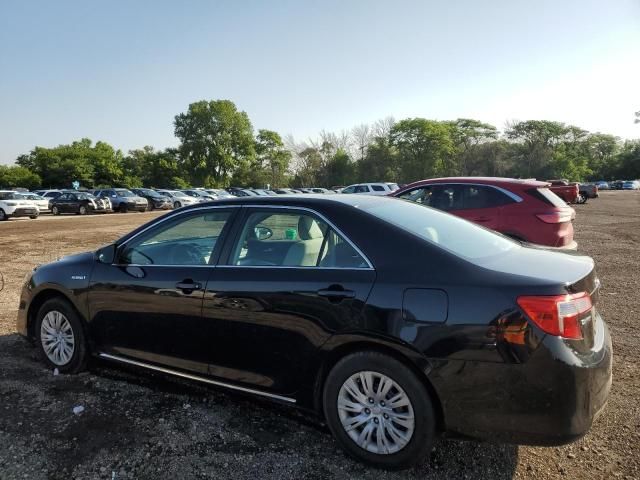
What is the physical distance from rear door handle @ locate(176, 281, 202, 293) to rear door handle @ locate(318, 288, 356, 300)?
969 millimetres

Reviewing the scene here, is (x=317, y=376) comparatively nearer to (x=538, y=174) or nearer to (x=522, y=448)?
(x=522, y=448)

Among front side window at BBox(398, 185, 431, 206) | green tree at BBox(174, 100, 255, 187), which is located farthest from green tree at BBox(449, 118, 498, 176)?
front side window at BBox(398, 185, 431, 206)

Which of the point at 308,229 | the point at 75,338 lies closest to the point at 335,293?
the point at 308,229

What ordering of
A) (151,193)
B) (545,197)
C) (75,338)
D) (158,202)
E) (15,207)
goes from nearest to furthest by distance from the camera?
(75,338)
(545,197)
(15,207)
(158,202)
(151,193)

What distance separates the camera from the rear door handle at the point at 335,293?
2.76 metres

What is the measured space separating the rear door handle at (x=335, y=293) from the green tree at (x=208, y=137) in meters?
82.7

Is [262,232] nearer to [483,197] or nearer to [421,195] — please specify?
[483,197]

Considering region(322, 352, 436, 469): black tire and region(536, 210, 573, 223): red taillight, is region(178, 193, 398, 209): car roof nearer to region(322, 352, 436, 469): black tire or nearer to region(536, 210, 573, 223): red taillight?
region(322, 352, 436, 469): black tire

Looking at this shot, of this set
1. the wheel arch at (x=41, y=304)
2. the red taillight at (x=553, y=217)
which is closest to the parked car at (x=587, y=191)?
the red taillight at (x=553, y=217)

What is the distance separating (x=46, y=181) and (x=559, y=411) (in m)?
81.5

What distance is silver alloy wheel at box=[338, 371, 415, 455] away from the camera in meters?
2.64

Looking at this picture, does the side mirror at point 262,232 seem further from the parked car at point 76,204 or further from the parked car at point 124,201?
the parked car at point 124,201

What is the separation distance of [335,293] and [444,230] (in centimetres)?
92

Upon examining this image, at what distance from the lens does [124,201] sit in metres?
35.8
